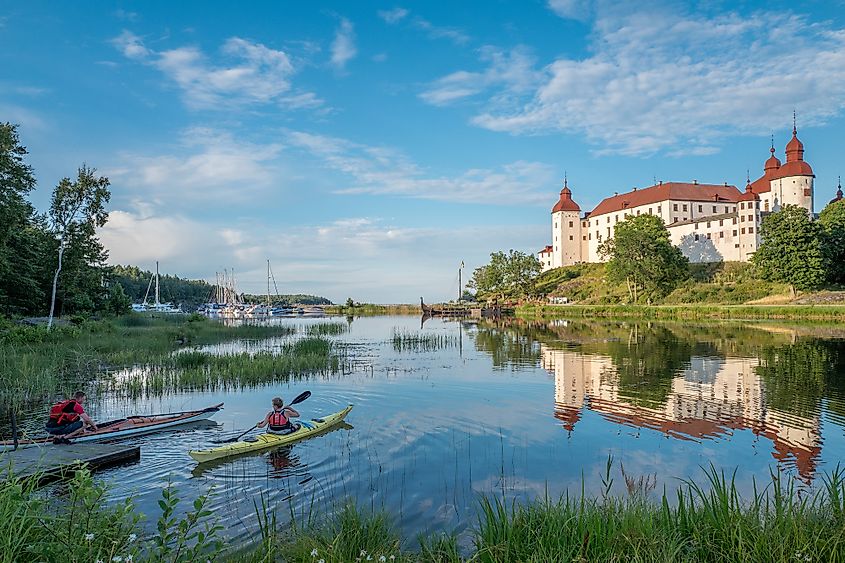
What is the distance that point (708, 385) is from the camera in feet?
73.3

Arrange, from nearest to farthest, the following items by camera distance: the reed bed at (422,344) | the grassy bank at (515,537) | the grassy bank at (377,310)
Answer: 1. the grassy bank at (515,537)
2. the reed bed at (422,344)
3. the grassy bank at (377,310)

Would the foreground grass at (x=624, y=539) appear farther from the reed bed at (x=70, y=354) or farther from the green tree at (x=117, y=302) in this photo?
the green tree at (x=117, y=302)

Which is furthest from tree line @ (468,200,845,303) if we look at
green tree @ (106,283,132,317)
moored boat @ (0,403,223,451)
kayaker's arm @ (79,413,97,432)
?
kayaker's arm @ (79,413,97,432)

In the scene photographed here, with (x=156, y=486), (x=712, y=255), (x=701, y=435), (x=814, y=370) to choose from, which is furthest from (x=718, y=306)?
(x=156, y=486)

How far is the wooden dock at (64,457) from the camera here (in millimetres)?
10469

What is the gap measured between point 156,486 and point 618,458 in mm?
9845

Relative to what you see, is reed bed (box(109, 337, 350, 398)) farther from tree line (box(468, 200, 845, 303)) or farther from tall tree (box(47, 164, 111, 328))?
tree line (box(468, 200, 845, 303))

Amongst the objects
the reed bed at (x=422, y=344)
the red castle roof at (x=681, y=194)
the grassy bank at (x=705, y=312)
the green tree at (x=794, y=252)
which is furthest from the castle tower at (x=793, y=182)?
the reed bed at (x=422, y=344)

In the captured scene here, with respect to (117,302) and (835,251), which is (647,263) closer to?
(835,251)

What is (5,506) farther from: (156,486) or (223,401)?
(223,401)

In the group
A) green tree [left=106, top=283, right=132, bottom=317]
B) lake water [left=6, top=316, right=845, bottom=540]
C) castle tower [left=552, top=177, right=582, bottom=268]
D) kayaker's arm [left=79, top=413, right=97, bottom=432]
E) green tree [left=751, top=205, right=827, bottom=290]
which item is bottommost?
lake water [left=6, top=316, right=845, bottom=540]

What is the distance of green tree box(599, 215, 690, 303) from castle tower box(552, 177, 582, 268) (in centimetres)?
3913

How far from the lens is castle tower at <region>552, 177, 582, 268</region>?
13450 centimetres

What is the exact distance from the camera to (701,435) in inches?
592
